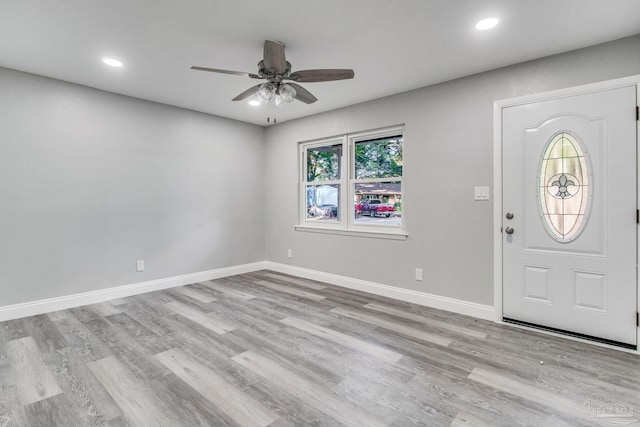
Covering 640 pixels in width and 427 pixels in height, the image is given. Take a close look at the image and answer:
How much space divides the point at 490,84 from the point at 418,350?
2601mm

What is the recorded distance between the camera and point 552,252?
2803mm

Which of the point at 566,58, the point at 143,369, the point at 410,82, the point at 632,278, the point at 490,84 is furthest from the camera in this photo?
the point at 410,82

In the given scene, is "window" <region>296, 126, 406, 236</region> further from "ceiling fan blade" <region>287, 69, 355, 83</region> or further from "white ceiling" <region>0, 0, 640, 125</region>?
"ceiling fan blade" <region>287, 69, 355, 83</region>

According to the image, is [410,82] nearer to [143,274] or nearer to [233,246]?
[233,246]

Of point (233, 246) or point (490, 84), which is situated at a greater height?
point (490, 84)

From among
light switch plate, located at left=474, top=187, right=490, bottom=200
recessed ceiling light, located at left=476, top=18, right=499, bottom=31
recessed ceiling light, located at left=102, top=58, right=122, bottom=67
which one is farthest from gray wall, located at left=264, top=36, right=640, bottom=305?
recessed ceiling light, located at left=102, top=58, right=122, bottom=67

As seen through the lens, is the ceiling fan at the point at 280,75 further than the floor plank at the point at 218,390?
Yes

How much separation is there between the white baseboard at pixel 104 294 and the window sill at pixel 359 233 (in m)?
1.29

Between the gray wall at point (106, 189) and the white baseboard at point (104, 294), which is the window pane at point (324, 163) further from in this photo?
the white baseboard at point (104, 294)

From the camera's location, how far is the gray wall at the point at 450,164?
275 centimetres

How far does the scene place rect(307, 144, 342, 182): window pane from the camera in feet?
15.2

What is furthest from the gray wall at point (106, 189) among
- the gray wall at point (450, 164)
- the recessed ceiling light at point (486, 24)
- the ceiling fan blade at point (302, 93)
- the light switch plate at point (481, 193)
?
the recessed ceiling light at point (486, 24)

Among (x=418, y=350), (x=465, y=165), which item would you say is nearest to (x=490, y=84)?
(x=465, y=165)

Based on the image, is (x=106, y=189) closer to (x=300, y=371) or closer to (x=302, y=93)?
(x=302, y=93)
